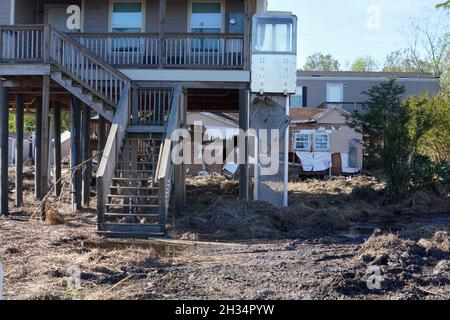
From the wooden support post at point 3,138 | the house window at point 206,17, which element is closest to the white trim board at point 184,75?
the house window at point 206,17

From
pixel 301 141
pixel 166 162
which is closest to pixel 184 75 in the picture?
pixel 166 162

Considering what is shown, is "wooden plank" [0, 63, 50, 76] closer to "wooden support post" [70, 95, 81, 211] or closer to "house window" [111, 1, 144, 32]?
"wooden support post" [70, 95, 81, 211]

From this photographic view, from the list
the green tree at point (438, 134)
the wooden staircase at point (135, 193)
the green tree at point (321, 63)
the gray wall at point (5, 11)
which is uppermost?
the green tree at point (321, 63)

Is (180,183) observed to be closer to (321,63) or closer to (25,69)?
(25,69)

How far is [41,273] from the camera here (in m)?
7.56

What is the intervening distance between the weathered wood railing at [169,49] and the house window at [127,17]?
3.38ft

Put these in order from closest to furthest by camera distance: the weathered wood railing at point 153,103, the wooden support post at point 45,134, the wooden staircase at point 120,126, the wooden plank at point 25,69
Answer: the wooden staircase at point 120,126, the wooden support post at point 45,134, the wooden plank at point 25,69, the weathered wood railing at point 153,103

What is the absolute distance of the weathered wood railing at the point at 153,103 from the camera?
14998mm

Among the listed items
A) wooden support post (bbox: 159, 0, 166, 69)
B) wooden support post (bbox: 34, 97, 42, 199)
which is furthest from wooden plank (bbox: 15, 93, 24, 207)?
wooden support post (bbox: 159, 0, 166, 69)

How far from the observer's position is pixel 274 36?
613 inches

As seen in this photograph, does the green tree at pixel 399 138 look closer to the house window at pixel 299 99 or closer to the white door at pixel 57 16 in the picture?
the white door at pixel 57 16

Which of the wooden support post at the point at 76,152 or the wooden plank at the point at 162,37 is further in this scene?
the wooden support post at the point at 76,152

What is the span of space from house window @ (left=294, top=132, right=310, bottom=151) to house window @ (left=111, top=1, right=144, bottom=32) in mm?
16296
